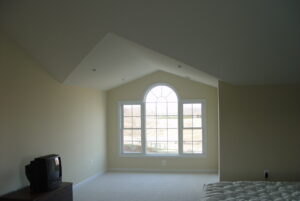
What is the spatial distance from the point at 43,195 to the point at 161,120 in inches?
179

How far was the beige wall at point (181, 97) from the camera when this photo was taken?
7.89 m

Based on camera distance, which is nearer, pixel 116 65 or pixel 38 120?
pixel 38 120

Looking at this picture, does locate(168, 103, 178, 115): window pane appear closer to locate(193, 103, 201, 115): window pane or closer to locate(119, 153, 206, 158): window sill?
locate(193, 103, 201, 115): window pane

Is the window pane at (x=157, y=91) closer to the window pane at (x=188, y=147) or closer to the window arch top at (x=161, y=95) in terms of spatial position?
the window arch top at (x=161, y=95)

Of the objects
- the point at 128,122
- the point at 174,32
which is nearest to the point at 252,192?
the point at 174,32

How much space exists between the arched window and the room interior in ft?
2.53

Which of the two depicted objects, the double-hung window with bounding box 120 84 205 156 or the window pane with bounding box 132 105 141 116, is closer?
the double-hung window with bounding box 120 84 205 156

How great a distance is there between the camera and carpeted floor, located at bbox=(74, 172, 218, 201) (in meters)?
5.57

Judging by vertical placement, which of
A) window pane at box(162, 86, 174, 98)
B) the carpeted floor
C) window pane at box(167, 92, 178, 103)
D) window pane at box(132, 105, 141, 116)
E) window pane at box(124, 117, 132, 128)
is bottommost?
the carpeted floor

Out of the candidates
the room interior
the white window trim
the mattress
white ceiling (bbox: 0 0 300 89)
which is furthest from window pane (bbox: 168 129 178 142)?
the mattress

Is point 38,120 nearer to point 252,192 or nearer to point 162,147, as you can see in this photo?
point 252,192

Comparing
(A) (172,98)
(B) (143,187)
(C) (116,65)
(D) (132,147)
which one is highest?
(C) (116,65)

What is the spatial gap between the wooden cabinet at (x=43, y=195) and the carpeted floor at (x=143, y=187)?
31.6 inches

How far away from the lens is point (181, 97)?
809 centimetres
